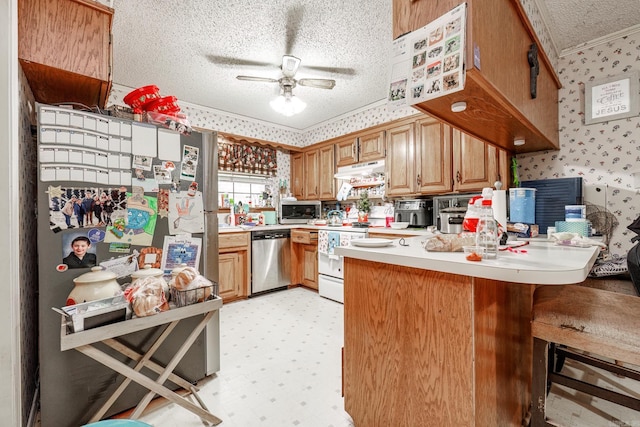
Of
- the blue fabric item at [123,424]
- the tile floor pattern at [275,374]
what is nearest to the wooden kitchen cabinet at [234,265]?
the tile floor pattern at [275,374]

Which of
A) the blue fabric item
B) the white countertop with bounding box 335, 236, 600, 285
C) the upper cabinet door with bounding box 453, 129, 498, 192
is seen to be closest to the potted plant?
the upper cabinet door with bounding box 453, 129, 498, 192

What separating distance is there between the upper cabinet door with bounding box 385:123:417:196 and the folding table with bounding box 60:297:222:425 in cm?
260

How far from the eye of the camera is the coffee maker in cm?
320

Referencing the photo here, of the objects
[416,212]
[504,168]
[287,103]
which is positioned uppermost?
[287,103]

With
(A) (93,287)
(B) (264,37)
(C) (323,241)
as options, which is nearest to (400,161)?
(C) (323,241)

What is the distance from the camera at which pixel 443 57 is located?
116 centimetres

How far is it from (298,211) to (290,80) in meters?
2.18

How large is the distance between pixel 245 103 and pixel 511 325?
3592 millimetres

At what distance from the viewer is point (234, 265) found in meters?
3.52

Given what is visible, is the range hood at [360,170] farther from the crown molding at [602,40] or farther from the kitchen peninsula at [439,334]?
the kitchen peninsula at [439,334]

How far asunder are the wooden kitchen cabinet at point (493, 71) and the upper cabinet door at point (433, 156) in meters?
0.91

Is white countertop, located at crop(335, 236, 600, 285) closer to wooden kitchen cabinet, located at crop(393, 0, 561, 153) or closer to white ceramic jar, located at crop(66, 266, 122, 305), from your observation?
wooden kitchen cabinet, located at crop(393, 0, 561, 153)

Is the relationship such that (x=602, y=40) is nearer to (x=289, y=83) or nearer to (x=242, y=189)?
(x=289, y=83)

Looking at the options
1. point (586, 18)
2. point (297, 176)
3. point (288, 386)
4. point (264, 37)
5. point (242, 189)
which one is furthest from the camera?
point (297, 176)
